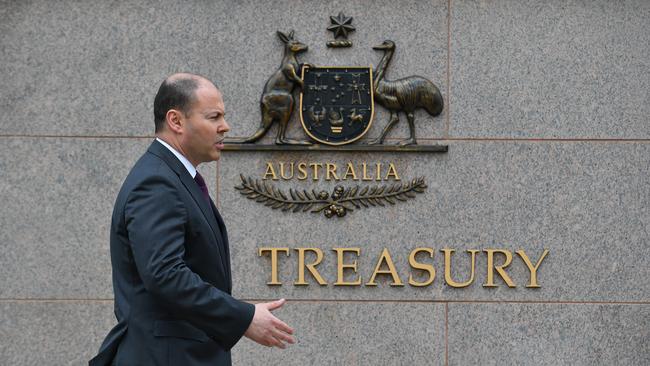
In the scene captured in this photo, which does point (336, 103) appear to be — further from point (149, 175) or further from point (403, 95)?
point (149, 175)

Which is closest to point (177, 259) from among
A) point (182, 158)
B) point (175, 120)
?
point (182, 158)

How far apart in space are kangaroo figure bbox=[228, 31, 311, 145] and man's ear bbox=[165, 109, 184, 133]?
2981mm

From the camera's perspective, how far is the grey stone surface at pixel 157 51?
6.50 meters

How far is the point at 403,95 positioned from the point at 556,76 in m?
1.05

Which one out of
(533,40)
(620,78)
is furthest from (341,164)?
(620,78)

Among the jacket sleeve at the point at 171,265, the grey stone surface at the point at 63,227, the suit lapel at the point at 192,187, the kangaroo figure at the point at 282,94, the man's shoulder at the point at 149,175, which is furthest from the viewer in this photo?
the grey stone surface at the point at 63,227

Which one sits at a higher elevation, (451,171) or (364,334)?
(451,171)

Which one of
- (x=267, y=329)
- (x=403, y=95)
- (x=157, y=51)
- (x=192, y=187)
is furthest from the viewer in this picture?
(x=157, y=51)

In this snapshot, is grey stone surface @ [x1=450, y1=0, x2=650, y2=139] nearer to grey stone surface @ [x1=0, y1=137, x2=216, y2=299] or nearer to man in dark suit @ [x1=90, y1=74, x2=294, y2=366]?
grey stone surface @ [x1=0, y1=137, x2=216, y2=299]

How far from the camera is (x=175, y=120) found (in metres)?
3.44

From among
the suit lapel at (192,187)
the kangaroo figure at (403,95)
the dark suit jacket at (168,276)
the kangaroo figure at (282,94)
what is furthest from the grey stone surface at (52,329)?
the suit lapel at (192,187)

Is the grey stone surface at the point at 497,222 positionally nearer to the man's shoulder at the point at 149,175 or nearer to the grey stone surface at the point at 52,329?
the grey stone surface at the point at 52,329

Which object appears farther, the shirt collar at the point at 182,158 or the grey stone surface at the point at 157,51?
the grey stone surface at the point at 157,51

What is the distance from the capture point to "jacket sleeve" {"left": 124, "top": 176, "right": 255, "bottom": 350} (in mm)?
3121
